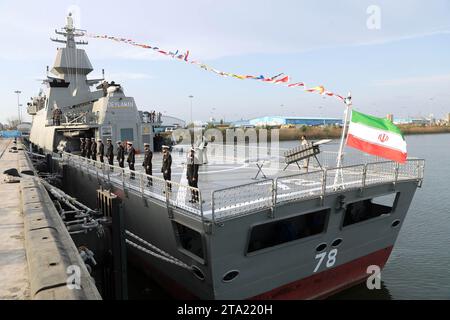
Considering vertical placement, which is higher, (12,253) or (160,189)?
(160,189)

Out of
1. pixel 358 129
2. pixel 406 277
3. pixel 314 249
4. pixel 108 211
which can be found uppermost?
pixel 358 129

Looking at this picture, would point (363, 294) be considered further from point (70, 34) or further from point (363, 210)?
point (70, 34)

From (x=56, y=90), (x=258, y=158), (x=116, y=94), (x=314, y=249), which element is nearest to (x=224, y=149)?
(x=258, y=158)

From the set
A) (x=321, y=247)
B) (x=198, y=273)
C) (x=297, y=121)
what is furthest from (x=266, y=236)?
(x=297, y=121)

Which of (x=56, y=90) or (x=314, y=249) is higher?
(x=56, y=90)

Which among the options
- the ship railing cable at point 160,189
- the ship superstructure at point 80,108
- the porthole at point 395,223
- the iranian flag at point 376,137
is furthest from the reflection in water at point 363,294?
the ship superstructure at point 80,108

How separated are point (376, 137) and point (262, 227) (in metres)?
3.98

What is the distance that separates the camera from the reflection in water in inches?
456

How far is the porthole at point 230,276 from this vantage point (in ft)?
27.2

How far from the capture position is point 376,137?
31.9ft

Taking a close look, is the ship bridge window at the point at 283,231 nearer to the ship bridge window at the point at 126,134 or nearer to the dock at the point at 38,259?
the dock at the point at 38,259

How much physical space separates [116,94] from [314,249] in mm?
15982

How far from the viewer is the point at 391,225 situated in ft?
38.0
